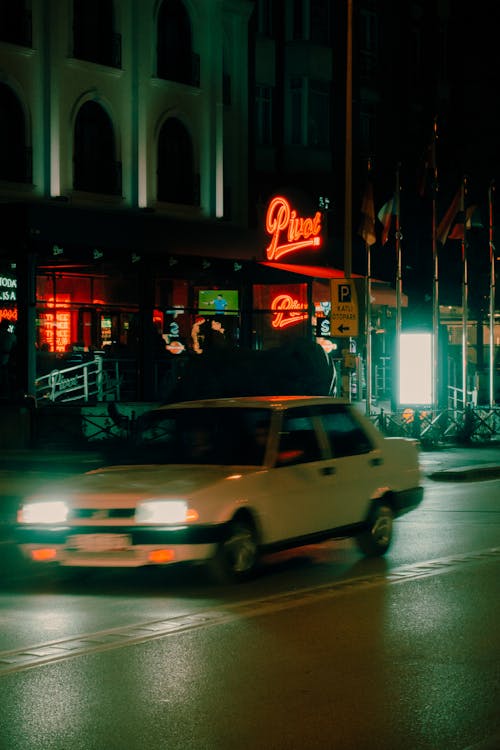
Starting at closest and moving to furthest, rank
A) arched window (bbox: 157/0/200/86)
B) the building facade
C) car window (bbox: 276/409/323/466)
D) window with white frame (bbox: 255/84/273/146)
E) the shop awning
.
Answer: car window (bbox: 276/409/323/466) < the building facade < the shop awning < arched window (bbox: 157/0/200/86) < window with white frame (bbox: 255/84/273/146)

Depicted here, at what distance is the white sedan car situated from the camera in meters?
10.5

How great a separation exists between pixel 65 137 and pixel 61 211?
2.98 m

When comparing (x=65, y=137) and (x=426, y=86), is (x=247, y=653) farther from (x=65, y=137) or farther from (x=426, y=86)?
(x=426, y=86)

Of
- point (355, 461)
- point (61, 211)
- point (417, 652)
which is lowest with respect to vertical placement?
point (417, 652)

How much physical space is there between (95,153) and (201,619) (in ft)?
77.6

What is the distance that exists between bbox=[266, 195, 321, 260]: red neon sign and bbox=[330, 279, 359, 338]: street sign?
782cm

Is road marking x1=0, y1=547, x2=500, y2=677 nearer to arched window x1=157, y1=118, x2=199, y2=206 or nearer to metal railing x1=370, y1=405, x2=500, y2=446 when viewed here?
metal railing x1=370, y1=405, x2=500, y2=446

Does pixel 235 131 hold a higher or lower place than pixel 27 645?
higher

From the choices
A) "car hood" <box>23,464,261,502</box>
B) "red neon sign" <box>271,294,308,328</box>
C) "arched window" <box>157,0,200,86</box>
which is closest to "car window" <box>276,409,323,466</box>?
"car hood" <box>23,464,261,502</box>

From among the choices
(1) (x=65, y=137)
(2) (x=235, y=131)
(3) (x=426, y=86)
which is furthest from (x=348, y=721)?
(3) (x=426, y=86)

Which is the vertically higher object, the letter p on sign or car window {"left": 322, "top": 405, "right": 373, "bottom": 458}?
the letter p on sign

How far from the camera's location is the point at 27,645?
862cm

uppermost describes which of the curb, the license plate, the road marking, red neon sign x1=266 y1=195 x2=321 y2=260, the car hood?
red neon sign x1=266 y1=195 x2=321 y2=260

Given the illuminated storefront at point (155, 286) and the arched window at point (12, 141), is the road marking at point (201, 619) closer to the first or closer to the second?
the illuminated storefront at point (155, 286)
